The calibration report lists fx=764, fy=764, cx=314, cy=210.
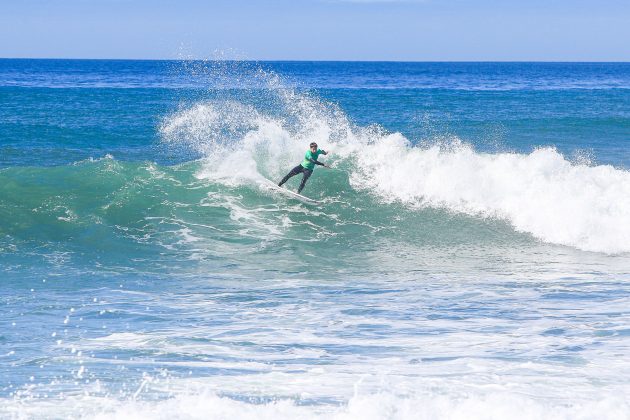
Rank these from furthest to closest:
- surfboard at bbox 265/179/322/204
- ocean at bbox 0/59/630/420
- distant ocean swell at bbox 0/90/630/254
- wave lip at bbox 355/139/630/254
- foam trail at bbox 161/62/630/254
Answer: surfboard at bbox 265/179/322/204
foam trail at bbox 161/62/630/254
wave lip at bbox 355/139/630/254
distant ocean swell at bbox 0/90/630/254
ocean at bbox 0/59/630/420

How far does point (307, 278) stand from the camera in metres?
12.4

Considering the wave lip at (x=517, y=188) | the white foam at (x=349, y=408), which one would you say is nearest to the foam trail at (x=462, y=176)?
the wave lip at (x=517, y=188)

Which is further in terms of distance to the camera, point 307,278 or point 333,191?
point 333,191

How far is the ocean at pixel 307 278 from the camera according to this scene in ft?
23.9

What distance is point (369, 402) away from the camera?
682cm

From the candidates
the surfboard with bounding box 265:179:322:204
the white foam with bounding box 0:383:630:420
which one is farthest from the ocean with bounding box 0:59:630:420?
the surfboard with bounding box 265:179:322:204

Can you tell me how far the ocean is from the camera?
7.27m

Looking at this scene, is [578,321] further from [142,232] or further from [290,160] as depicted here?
[290,160]

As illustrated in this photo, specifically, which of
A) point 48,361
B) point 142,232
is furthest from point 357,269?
point 48,361

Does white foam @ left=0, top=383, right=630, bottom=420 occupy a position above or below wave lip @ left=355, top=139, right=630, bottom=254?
below

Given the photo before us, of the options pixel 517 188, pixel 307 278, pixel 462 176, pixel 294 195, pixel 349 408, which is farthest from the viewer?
pixel 462 176

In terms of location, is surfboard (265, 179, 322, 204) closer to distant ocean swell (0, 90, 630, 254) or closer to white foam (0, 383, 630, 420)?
distant ocean swell (0, 90, 630, 254)

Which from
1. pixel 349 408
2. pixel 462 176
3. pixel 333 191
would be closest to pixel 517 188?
pixel 462 176

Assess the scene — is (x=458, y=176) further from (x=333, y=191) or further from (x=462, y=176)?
(x=333, y=191)
